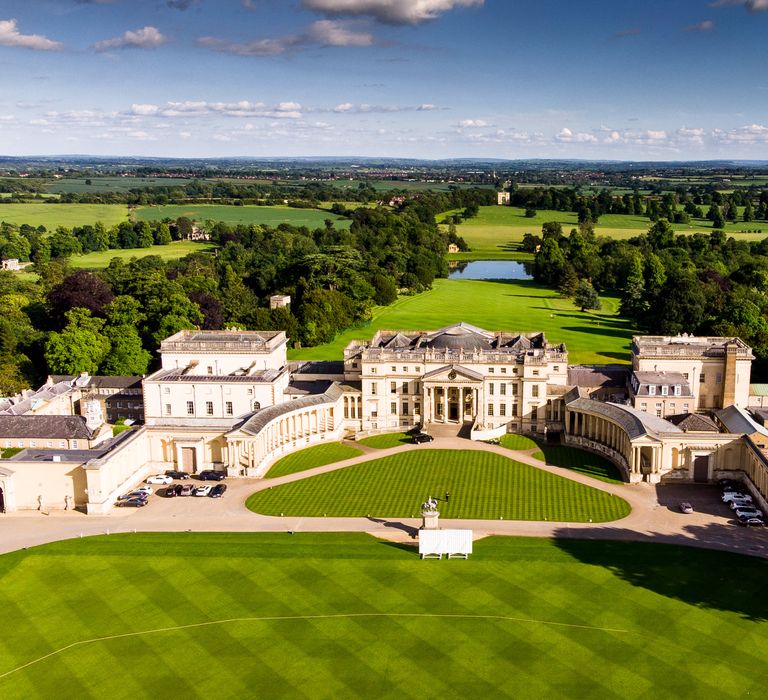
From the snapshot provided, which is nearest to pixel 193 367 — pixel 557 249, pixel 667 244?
pixel 557 249

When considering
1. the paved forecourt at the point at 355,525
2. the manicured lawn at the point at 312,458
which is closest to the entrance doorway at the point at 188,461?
the paved forecourt at the point at 355,525

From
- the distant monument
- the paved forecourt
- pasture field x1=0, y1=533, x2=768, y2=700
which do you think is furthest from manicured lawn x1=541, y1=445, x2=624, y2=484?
the distant monument

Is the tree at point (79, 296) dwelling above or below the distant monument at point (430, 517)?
above

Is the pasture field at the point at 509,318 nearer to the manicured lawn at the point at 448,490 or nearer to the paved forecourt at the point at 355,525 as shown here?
the manicured lawn at the point at 448,490

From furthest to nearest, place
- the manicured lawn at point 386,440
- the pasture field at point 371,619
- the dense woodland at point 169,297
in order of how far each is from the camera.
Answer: the dense woodland at point 169,297
the manicured lawn at point 386,440
the pasture field at point 371,619

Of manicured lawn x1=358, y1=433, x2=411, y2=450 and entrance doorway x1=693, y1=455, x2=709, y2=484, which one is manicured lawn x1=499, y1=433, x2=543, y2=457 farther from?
entrance doorway x1=693, y1=455, x2=709, y2=484

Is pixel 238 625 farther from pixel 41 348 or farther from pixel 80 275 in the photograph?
pixel 80 275
